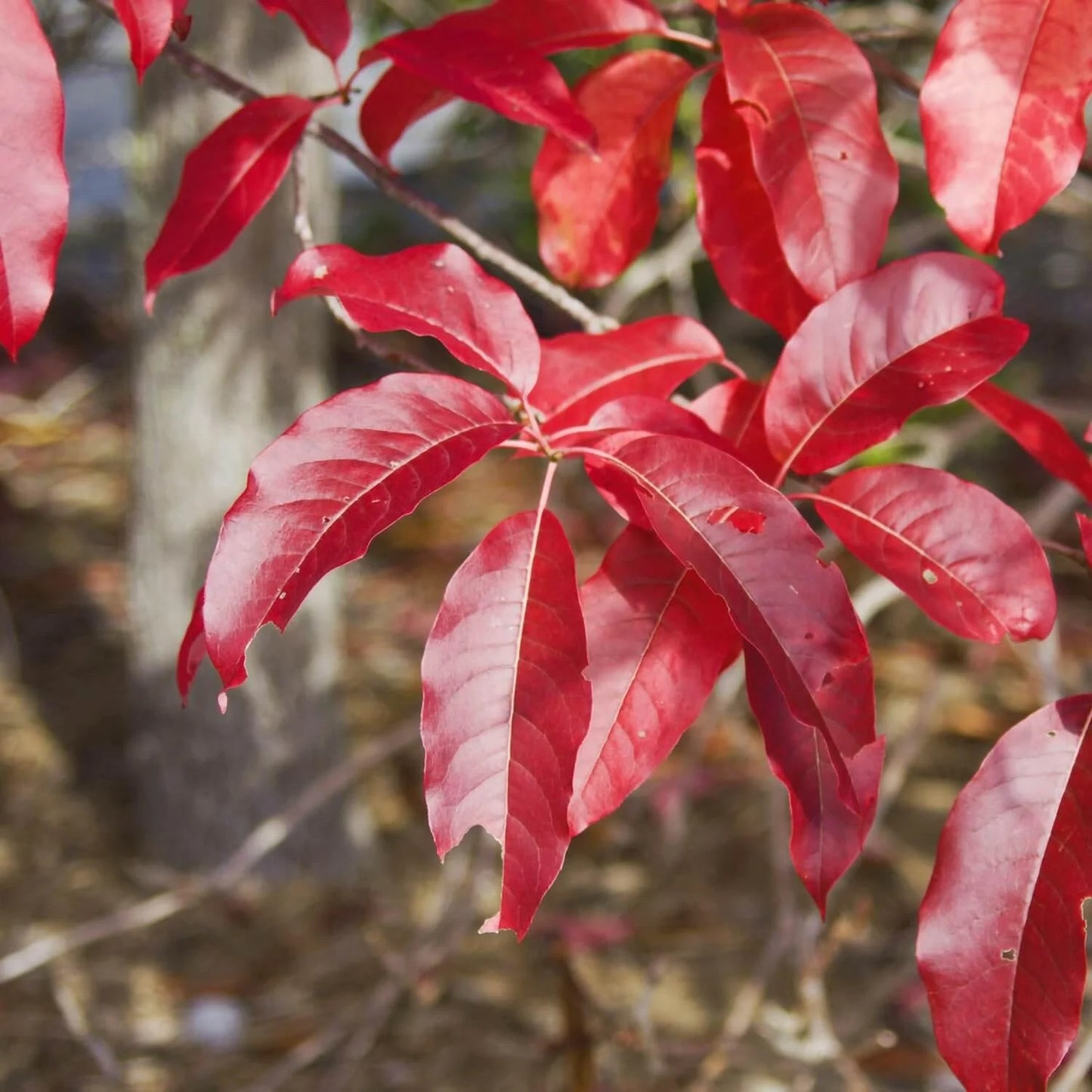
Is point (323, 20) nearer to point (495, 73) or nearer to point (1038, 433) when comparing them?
point (495, 73)

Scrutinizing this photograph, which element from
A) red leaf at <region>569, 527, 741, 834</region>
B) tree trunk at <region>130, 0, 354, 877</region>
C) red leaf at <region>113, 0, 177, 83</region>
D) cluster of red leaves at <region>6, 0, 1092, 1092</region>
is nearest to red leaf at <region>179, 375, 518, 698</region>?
cluster of red leaves at <region>6, 0, 1092, 1092</region>

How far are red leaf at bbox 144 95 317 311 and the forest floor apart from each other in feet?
3.09

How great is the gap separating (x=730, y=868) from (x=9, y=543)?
2.48 m

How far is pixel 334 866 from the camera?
8.68ft

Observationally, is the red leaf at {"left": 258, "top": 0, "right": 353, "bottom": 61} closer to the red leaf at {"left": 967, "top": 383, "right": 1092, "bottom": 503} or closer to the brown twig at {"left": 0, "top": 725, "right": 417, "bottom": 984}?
the red leaf at {"left": 967, "top": 383, "right": 1092, "bottom": 503}

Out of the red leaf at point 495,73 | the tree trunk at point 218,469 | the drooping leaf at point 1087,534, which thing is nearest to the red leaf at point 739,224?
the red leaf at point 495,73

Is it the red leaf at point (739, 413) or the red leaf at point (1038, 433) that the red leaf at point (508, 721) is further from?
the red leaf at point (1038, 433)

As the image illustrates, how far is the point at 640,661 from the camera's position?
2.01 ft

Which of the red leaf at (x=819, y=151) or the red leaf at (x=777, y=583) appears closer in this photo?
the red leaf at (x=777, y=583)

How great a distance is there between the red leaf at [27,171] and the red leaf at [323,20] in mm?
224

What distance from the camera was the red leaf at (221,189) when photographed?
761 mm

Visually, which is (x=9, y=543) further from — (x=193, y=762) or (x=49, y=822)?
(x=193, y=762)

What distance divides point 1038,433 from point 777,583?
0.90ft

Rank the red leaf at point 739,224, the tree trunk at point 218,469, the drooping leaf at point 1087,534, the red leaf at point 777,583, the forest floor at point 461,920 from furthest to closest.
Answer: the tree trunk at point 218,469, the forest floor at point 461,920, the red leaf at point 739,224, the drooping leaf at point 1087,534, the red leaf at point 777,583
